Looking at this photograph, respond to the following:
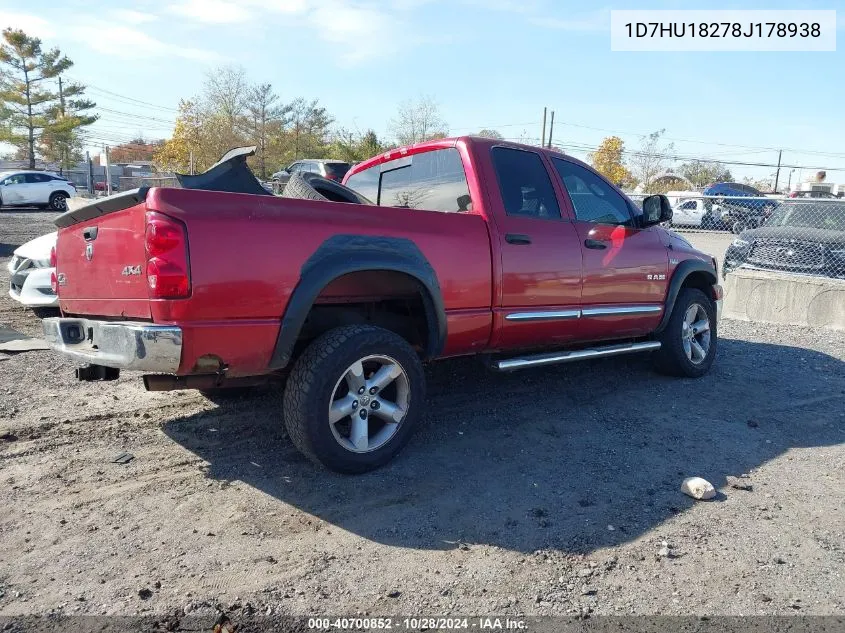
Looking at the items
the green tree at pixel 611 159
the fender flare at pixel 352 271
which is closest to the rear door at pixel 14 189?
the fender flare at pixel 352 271

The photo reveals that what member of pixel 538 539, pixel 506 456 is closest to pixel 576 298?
pixel 506 456

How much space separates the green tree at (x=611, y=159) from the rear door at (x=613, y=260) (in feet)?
181

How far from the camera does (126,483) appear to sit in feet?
11.4

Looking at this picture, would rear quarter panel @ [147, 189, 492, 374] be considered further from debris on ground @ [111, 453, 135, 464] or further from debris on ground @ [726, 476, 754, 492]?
debris on ground @ [726, 476, 754, 492]

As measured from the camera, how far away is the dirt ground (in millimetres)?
2580

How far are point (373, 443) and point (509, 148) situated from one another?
2390 mm

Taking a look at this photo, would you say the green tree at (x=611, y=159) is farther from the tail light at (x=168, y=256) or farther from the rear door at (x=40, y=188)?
the tail light at (x=168, y=256)

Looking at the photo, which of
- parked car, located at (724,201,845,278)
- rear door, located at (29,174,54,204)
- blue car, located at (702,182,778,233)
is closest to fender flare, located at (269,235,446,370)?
blue car, located at (702,182,778,233)

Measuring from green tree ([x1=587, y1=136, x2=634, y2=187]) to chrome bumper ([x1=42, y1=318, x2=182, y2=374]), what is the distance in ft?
191

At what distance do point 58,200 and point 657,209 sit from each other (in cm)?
2363

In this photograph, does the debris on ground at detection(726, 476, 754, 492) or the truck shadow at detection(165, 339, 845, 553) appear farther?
the debris on ground at detection(726, 476, 754, 492)

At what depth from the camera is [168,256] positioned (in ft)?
9.61

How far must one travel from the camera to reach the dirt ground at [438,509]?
2580 millimetres

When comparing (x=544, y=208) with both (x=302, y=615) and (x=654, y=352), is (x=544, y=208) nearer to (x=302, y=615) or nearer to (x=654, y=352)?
(x=654, y=352)
